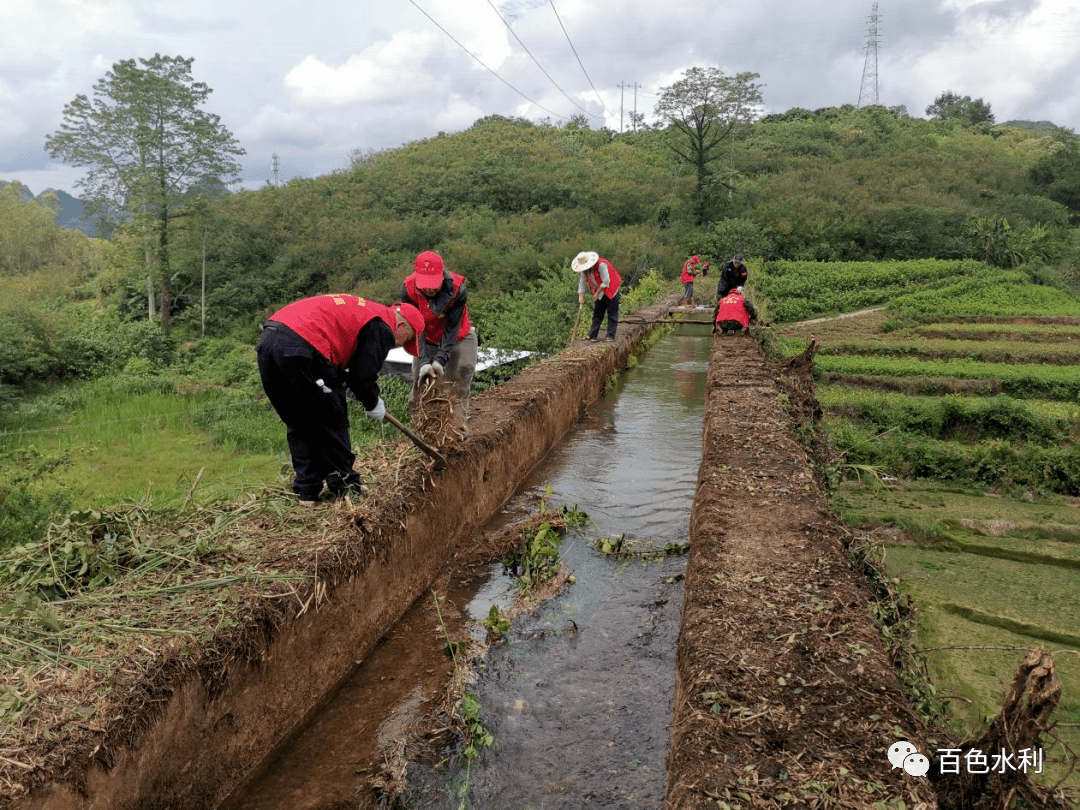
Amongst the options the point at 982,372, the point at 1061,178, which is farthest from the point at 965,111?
the point at 982,372

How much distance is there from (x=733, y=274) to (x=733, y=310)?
748mm

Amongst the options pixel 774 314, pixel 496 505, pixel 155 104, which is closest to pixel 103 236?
pixel 155 104

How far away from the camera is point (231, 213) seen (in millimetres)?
27453

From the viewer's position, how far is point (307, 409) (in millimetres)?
4371

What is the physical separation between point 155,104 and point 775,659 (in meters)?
24.4

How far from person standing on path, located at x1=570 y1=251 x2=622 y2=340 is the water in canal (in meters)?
4.70

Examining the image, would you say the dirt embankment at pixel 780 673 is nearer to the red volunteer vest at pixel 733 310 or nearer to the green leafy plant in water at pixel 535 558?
the green leafy plant in water at pixel 535 558

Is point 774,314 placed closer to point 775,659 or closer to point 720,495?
point 720,495

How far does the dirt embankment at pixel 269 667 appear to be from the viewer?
2.51 metres

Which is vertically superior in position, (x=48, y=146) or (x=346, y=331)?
(x=48, y=146)

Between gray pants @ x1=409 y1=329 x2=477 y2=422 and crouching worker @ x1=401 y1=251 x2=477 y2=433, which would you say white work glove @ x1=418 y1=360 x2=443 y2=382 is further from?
gray pants @ x1=409 y1=329 x2=477 y2=422

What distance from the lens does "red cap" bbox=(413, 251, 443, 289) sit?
565 centimetres

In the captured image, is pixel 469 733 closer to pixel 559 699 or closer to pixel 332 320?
pixel 559 699

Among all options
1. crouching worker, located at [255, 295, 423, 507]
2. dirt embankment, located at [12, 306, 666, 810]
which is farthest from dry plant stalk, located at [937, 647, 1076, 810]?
crouching worker, located at [255, 295, 423, 507]
